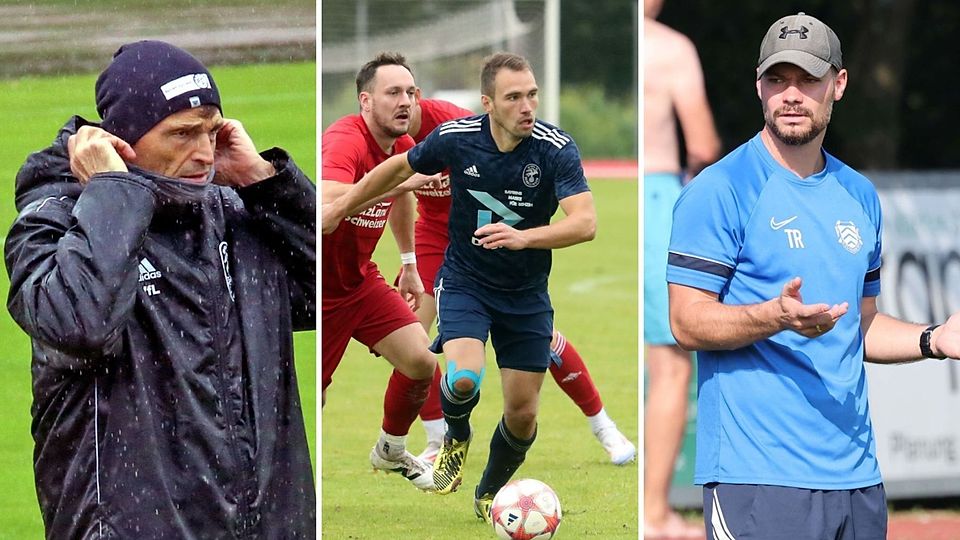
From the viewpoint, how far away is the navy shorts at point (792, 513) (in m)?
3.18

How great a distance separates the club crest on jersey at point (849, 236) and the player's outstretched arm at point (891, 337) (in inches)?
9.9

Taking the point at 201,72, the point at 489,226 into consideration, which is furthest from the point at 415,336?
the point at 201,72

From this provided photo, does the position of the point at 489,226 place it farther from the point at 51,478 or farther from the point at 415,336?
the point at 51,478

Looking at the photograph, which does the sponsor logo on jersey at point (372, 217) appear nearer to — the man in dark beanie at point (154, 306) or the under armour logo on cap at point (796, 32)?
the man in dark beanie at point (154, 306)

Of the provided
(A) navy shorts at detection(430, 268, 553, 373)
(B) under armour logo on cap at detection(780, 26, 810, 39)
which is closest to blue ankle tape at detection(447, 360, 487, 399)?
(A) navy shorts at detection(430, 268, 553, 373)

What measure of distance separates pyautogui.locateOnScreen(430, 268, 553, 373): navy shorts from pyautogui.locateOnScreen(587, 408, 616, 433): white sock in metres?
0.22

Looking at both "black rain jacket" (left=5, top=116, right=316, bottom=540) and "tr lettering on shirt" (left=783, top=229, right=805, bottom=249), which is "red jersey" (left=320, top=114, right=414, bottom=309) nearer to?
"black rain jacket" (left=5, top=116, right=316, bottom=540)

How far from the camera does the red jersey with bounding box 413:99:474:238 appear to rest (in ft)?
13.4

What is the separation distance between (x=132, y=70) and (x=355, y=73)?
124 centimetres

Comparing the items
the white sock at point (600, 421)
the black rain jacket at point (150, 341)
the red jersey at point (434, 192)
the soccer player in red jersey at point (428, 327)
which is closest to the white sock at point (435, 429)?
the soccer player in red jersey at point (428, 327)

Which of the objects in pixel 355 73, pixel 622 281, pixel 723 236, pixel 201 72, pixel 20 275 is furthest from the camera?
pixel 622 281

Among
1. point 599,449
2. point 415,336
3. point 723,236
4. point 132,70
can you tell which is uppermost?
point 132,70

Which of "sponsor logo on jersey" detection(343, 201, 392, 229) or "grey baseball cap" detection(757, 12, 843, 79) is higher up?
"grey baseball cap" detection(757, 12, 843, 79)

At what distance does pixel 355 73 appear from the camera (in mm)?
3982
